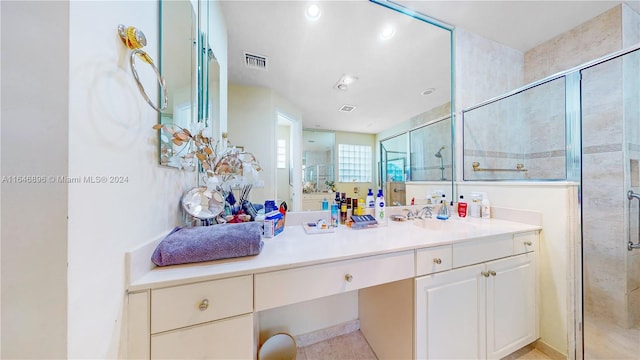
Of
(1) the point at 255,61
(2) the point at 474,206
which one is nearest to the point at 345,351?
(2) the point at 474,206

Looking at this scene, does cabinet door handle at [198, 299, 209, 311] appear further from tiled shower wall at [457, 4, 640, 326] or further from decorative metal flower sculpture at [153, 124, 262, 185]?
tiled shower wall at [457, 4, 640, 326]

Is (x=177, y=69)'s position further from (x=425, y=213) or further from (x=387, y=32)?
(x=425, y=213)

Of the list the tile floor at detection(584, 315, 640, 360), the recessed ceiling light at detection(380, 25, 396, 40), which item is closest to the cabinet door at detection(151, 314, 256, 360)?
the recessed ceiling light at detection(380, 25, 396, 40)

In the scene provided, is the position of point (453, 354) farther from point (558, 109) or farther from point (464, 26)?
point (464, 26)

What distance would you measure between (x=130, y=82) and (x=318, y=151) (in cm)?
96

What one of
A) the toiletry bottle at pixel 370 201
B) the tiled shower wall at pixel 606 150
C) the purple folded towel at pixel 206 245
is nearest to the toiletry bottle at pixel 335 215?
the toiletry bottle at pixel 370 201

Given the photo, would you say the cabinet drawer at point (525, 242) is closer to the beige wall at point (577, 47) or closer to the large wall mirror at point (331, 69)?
the large wall mirror at point (331, 69)

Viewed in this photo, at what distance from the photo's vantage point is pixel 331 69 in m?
1.41

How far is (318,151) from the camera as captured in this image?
54.0 inches

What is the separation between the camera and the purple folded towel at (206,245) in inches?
26.0

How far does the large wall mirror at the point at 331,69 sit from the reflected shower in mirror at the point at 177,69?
0.79 feet

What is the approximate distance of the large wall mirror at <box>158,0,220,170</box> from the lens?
0.76m

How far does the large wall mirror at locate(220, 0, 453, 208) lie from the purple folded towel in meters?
0.48

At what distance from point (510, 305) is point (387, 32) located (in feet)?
6.39
